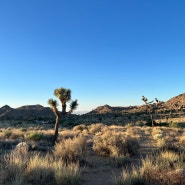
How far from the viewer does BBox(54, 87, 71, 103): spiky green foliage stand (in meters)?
19.3

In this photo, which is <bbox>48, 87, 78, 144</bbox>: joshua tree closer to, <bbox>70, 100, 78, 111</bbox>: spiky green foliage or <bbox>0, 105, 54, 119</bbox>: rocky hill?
<bbox>70, 100, 78, 111</bbox>: spiky green foliage

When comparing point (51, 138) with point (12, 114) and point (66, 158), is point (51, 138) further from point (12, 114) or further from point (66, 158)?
point (12, 114)

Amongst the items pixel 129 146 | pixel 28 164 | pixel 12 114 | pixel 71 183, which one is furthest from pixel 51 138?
pixel 12 114

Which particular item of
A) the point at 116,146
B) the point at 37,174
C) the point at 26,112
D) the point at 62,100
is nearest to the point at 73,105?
the point at 62,100

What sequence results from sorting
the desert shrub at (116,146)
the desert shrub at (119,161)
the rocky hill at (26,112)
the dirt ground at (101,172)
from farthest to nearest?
the rocky hill at (26,112), the desert shrub at (116,146), the desert shrub at (119,161), the dirt ground at (101,172)

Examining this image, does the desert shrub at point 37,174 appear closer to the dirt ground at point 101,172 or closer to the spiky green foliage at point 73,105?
the dirt ground at point 101,172

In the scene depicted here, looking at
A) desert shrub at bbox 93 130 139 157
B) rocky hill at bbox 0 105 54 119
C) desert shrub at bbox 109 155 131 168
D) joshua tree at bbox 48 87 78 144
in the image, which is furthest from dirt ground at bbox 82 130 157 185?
rocky hill at bbox 0 105 54 119

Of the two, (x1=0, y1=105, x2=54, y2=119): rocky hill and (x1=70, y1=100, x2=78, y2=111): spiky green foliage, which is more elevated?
(x1=0, y1=105, x2=54, y2=119): rocky hill

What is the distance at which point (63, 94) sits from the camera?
19.3 meters

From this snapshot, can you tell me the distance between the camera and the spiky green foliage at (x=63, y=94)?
19.3 metres

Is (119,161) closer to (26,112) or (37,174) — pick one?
(37,174)

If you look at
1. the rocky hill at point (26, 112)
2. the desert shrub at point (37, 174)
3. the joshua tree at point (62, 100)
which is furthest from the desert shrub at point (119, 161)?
the rocky hill at point (26, 112)

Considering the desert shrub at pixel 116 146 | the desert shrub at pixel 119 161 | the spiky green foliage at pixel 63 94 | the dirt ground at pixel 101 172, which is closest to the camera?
the dirt ground at pixel 101 172

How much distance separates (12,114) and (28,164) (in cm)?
9503
